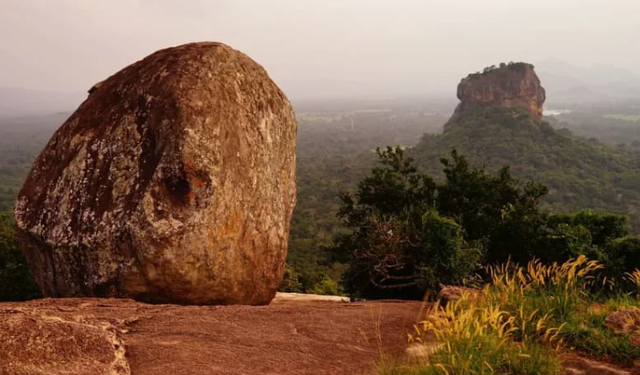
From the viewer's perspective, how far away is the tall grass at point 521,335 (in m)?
3.54

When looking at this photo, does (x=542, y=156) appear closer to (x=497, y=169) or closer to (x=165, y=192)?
(x=497, y=169)

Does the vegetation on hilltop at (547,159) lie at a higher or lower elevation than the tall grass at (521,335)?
lower

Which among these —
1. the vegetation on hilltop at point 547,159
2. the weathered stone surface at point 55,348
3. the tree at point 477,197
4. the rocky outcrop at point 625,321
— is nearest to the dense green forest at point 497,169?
the vegetation on hilltop at point 547,159

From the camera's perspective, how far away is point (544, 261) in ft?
43.2

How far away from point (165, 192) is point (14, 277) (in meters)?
12.6

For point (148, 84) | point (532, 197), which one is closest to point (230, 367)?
point (148, 84)

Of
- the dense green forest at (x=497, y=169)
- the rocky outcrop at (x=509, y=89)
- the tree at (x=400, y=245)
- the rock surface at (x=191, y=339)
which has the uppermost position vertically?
the rocky outcrop at (x=509, y=89)

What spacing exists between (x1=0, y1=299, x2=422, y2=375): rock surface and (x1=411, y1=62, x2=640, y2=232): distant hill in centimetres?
5205

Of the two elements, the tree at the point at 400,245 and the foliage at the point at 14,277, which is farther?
the foliage at the point at 14,277

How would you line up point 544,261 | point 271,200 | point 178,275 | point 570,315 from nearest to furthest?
point 570,315 → point 178,275 → point 271,200 → point 544,261

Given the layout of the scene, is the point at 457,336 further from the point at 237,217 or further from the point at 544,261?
the point at 544,261

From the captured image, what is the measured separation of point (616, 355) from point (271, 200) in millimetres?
6316

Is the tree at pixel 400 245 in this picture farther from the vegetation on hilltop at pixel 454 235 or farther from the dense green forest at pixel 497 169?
the dense green forest at pixel 497 169

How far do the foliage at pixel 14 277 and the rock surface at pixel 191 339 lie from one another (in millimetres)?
11894
